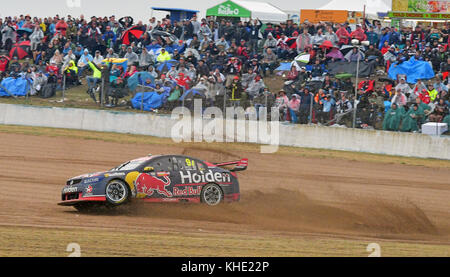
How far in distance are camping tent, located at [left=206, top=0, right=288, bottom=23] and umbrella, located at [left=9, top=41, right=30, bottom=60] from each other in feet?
35.0

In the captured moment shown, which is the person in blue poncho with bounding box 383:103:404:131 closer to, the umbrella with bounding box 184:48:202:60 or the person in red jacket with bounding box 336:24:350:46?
the person in red jacket with bounding box 336:24:350:46

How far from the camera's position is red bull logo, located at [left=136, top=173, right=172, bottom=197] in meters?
13.8

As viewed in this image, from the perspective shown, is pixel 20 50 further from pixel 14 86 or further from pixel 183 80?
pixel 183 80

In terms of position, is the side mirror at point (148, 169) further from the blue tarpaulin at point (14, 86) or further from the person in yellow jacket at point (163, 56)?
the blue tarpaulin at point (14, 86)

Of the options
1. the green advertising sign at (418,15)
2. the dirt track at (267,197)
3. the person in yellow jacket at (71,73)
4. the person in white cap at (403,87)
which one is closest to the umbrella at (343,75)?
the person in white cap at (403,87)

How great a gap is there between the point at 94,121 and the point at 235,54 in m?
6.15

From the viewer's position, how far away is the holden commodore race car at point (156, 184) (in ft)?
44.5

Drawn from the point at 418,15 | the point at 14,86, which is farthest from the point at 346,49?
the point at 14,86

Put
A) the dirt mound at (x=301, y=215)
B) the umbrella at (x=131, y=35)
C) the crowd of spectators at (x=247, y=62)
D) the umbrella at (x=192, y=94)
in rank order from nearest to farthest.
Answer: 1. the dirt mound at (x=301, y=215)
2. the crowd of spectators at (x=247, y=62)
3. the umbrella at (x=192, y=94)
4. the umbrella at (x=131, y=35)

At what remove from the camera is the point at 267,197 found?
1653 cm

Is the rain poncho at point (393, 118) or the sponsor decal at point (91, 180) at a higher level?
the rain poncho at point (393, 118)

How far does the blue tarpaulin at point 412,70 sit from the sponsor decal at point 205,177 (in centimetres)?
1201

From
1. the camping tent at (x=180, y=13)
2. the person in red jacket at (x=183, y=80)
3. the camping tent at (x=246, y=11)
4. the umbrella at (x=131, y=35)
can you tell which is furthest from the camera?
the camping tent at (x=246, y=11)

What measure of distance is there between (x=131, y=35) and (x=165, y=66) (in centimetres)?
430
